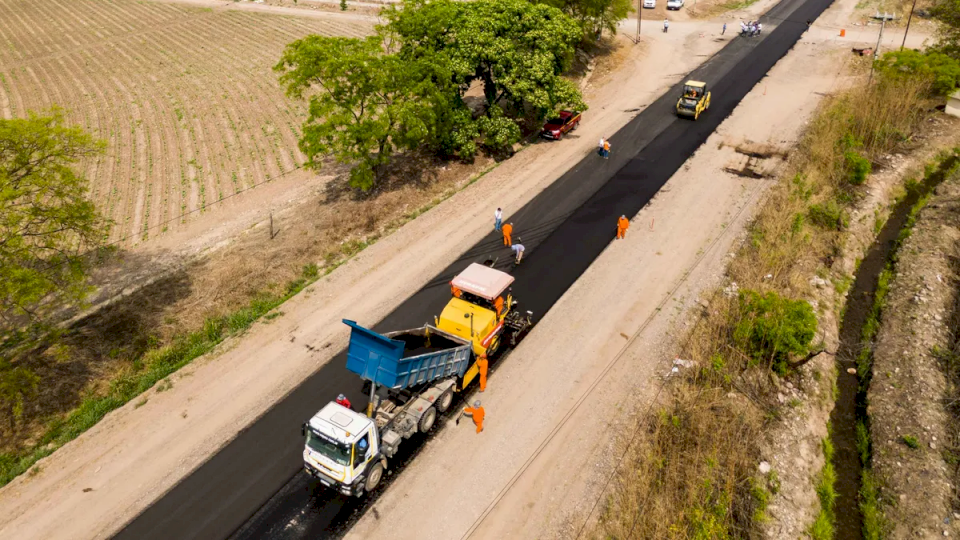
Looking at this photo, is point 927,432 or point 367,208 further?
point 367,208

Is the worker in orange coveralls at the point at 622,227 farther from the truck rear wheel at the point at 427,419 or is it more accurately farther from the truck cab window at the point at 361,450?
the truck cab window at the point at 361,450

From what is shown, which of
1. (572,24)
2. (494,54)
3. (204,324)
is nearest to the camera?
(204,324)

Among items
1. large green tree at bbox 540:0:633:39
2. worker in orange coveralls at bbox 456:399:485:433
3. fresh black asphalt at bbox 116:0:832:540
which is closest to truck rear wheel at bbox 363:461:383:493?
fresh black asphalt at bbox 116:0:832:540

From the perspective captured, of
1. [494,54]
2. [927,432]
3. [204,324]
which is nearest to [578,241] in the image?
[494,54]

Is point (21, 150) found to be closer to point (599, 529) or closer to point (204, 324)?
point (204, 324)

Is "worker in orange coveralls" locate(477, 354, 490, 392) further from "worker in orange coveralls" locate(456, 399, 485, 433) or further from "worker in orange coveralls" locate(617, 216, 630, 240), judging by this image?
"worker in orange coveralls" locate(617, 216, 630, 240)

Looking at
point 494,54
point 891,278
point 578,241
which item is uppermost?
point 494,54
